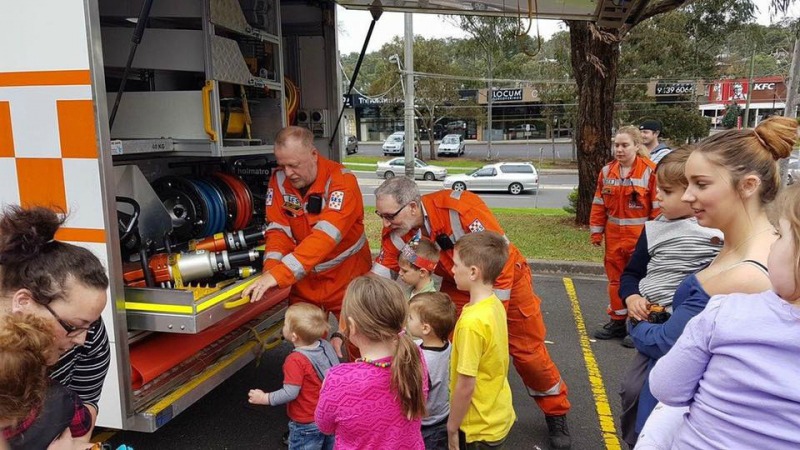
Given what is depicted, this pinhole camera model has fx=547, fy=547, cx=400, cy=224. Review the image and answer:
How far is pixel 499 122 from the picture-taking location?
49219 mm

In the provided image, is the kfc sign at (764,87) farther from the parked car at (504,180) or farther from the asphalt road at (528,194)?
the parked car at (504,180)

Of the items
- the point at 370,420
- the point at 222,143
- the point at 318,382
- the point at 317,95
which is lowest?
the point at 318,382

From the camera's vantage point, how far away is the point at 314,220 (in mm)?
3264

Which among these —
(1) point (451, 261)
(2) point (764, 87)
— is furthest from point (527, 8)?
(2) point (764, 87)

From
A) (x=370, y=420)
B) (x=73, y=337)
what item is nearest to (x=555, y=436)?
(x=370, y=420)

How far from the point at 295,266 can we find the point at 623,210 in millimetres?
3138

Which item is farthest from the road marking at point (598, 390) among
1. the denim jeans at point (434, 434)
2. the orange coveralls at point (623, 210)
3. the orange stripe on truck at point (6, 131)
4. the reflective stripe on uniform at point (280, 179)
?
the orange stripe on truck at point (6, 131)

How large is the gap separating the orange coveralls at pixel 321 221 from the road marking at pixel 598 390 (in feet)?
5.94

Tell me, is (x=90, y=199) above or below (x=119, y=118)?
below

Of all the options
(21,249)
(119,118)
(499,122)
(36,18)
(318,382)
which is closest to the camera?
(21,249)

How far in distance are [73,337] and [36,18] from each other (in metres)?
1.45

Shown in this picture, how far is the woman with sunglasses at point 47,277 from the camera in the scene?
146cm

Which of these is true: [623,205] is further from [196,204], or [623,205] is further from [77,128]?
[77,128]

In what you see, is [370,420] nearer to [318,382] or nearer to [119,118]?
[318,382]
